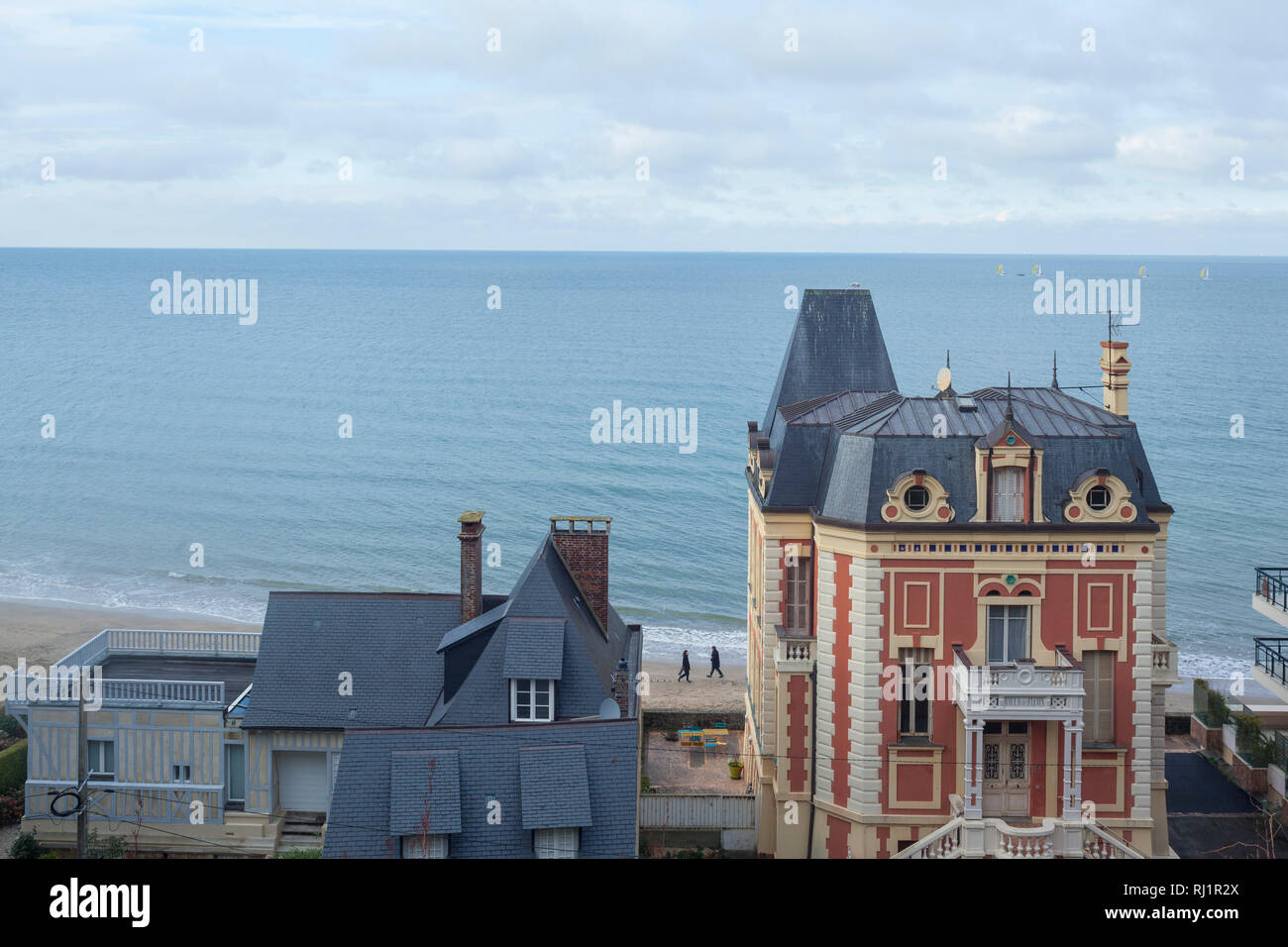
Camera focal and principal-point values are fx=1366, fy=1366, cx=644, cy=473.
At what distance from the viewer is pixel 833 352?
3803 centimetres

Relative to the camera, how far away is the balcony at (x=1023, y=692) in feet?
97.9

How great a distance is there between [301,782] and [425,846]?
7396 millimetres

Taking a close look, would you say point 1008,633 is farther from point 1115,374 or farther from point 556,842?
point 556,842

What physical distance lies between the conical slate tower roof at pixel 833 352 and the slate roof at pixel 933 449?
2.65 metres

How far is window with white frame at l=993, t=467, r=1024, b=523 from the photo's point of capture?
30.9m

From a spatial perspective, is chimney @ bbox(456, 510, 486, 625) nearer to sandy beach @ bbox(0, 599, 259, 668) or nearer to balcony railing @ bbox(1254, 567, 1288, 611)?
balcony railing @ bbox(1254, 567, 1288, 611)

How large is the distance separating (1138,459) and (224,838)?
2400 centimetres

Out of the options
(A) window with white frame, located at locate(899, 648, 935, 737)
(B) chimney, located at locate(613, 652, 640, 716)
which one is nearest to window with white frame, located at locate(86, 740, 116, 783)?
(B) chimney, located at locate(613, 652, 640, 716)

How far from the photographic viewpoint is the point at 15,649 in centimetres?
6331

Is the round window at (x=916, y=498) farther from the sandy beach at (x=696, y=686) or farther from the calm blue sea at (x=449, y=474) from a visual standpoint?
the calm blue sea at (x=449, y=474)

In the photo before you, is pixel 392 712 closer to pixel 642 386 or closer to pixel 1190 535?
pixel 1190 535

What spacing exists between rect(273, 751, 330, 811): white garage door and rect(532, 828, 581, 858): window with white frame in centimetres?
806

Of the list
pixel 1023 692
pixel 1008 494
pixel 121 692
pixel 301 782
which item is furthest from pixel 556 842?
pixel 121 692

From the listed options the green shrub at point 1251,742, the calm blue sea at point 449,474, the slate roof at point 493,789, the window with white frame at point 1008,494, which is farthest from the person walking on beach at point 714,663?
the slate roof at point 493,789
